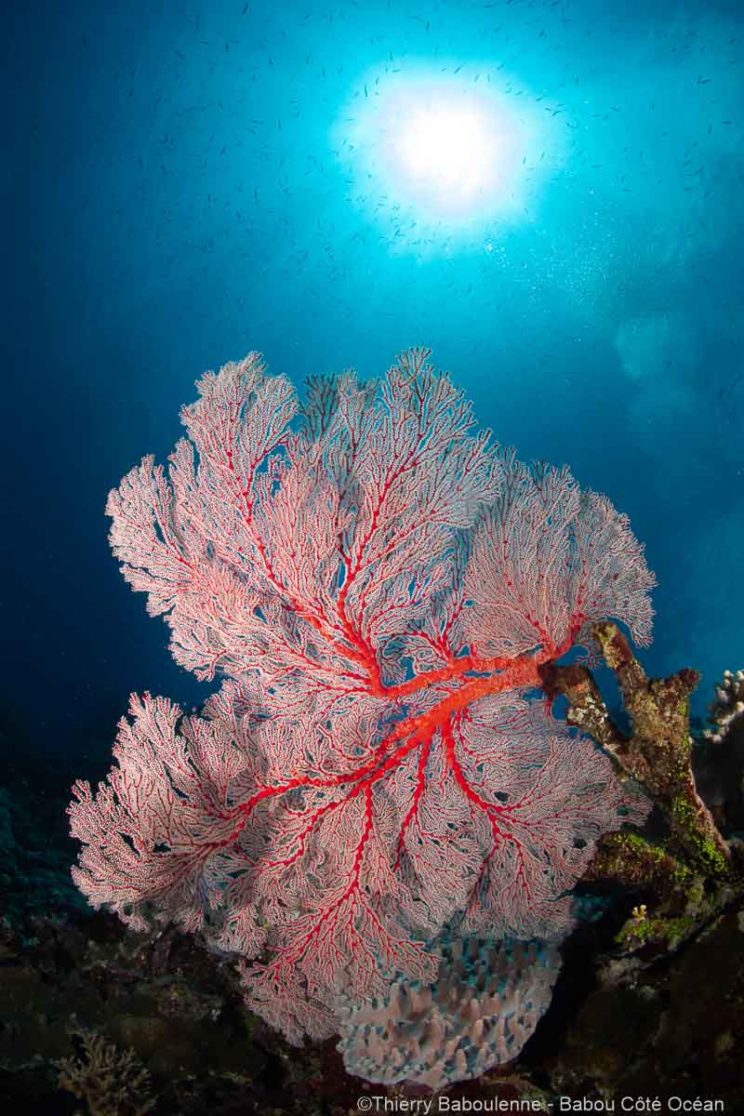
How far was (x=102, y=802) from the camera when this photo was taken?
145 inches

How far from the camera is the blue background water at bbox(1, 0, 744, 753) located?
90.9 feet

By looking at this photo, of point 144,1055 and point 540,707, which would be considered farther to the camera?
point 540,707

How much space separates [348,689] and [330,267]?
4252 cm

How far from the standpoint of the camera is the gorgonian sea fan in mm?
3664

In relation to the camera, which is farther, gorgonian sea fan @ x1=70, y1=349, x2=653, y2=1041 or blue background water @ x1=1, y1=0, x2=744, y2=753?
blue background water @ x1=1, y1=0, x2=744, y2=753

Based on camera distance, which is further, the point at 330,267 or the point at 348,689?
the point at 330,267

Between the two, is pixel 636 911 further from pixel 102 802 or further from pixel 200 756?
pixel 102 802

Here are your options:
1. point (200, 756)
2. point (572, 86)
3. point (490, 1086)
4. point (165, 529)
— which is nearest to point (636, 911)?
point (490, 1086)

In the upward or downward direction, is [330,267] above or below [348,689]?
above

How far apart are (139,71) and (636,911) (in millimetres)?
43489

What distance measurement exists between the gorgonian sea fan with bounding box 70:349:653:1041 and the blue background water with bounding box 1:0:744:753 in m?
23.4

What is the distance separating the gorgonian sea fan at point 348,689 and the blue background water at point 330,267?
23377mm

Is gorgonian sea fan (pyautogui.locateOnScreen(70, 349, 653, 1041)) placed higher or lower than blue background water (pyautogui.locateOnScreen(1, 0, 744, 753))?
lower

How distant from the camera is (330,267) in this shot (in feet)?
133
